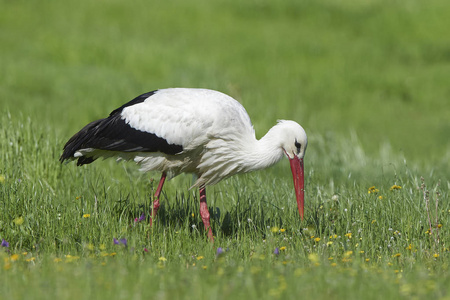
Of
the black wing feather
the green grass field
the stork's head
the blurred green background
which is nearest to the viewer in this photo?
the green grass field

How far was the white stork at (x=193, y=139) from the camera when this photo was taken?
574 cm

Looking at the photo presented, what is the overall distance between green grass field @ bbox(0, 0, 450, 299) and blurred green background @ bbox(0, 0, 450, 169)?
48 millimetres

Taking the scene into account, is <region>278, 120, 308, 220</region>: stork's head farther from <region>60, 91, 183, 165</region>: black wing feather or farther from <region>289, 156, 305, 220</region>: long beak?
<region>60, 91, 183, 165</region>: black wing feather

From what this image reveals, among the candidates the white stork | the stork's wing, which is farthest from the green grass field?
the stork's wing

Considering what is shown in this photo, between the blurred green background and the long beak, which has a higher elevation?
the blurred green background

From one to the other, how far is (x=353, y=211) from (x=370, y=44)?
1115 centimetres

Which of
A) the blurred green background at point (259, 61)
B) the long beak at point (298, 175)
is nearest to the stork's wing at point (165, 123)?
the long beak at point (298, 175)

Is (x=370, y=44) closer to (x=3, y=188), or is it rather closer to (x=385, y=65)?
(x=385, y=65)

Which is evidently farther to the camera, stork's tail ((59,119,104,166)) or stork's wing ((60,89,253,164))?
stork's tail ((59,119,104,166))

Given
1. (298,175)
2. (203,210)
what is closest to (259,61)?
(203,210)

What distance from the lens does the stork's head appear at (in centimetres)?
563

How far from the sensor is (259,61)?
14758 mm

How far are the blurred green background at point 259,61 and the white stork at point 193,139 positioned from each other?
324 centimetres

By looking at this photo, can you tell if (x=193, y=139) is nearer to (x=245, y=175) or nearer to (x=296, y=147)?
(x=296, y=147)
